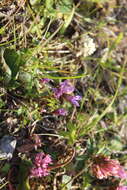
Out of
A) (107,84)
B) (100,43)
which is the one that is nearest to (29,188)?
(107,84)

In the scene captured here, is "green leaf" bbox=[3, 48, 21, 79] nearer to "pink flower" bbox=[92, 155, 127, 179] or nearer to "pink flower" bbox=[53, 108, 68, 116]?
"pink flower" bbox=[53, 108, 68, 116]

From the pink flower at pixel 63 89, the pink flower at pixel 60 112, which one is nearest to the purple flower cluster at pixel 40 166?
the pink flower at pixel 60 112

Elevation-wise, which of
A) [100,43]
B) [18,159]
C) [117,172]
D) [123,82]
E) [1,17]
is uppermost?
[1,17]

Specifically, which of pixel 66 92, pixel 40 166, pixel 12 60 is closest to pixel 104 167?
pixel 40 166

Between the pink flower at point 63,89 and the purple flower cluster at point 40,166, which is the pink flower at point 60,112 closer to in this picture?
the pink flower at point 63,89

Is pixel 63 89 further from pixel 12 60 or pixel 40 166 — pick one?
pixel 40 166

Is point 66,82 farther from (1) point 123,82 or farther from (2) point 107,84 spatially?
(1) point 123,82
